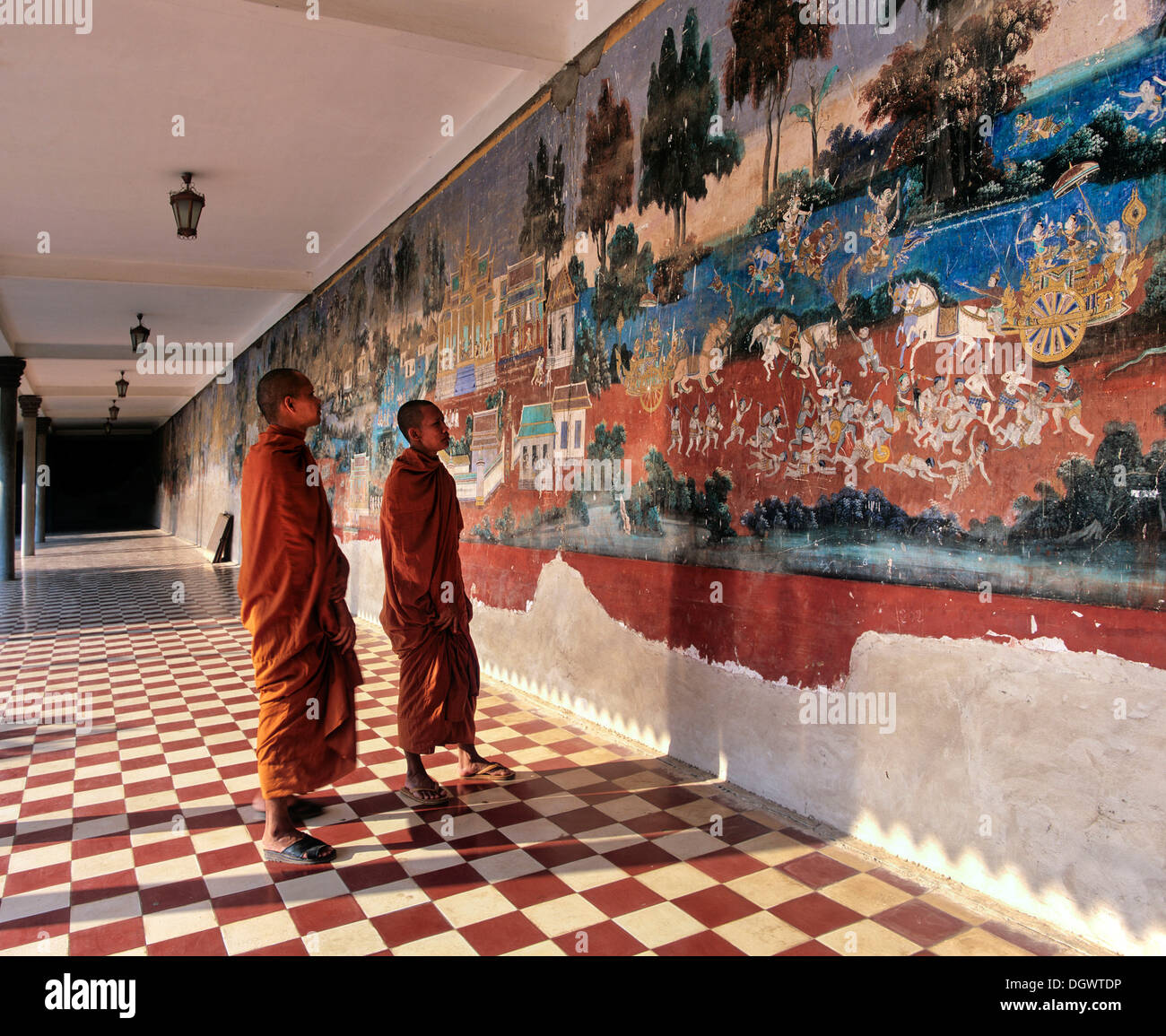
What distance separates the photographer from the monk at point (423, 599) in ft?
13.9

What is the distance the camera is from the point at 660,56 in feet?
16.3

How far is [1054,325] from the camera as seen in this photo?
114 inches

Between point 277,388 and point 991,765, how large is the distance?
324 cm

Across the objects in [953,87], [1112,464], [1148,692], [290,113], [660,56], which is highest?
[290,113]

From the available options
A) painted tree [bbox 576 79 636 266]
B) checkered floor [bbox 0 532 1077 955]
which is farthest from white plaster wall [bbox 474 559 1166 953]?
painted tree [bbox 576 79 636 266]

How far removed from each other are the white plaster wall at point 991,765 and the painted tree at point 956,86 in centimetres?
183

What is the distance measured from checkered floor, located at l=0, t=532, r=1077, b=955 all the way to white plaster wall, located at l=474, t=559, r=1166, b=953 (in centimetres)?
16

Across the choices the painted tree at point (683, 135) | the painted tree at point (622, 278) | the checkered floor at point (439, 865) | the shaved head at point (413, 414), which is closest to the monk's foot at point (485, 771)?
the checkered floor at point (439, 865)

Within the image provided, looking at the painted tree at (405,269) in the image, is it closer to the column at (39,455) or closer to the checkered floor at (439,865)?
the checkered floor at (439,865)

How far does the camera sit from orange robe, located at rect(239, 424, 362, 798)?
11.6ft

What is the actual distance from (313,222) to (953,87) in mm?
8667

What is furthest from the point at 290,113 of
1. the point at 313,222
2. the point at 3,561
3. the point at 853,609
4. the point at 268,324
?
the point at 3,561

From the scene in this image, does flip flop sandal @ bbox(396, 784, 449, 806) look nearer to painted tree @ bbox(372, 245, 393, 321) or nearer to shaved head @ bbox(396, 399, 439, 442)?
shaved head @ bbox(396, 399, 439, 442)
